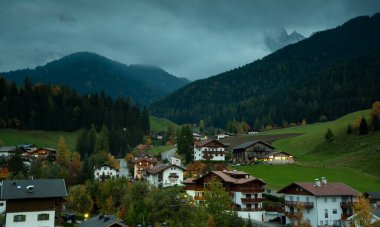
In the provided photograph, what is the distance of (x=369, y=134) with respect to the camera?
5032 inches

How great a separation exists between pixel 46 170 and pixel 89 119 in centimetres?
9006

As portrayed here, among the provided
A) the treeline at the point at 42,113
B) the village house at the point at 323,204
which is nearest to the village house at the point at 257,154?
the village house at the point at 323,204

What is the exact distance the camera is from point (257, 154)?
13550 centimetres

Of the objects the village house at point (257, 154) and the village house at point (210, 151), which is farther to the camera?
the village house at point (210, 151)

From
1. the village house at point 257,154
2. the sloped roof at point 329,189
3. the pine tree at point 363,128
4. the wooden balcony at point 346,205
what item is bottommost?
the wooden balcony at point 346,205

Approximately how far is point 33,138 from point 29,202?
123 m

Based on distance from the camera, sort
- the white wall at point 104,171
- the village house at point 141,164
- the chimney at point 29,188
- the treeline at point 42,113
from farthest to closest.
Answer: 1. the treeline at point 42,113
2. the village house at point 141,164
3. the white wall at point 104,171
4. the chimney at point 29,188

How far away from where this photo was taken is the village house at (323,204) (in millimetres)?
70500

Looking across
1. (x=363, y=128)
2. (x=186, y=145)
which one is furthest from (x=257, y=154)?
(x=363, y=128)

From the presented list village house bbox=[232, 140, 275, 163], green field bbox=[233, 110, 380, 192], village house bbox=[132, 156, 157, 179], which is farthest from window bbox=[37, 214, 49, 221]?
village house bbox=[232, 140, 275, 163]

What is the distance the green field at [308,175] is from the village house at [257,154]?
11955 millimetres

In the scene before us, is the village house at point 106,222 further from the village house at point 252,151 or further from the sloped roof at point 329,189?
the village house at point 252,151

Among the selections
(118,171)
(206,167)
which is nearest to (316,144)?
(206,167)

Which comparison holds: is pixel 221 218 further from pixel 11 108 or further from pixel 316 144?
pixel 11 108
